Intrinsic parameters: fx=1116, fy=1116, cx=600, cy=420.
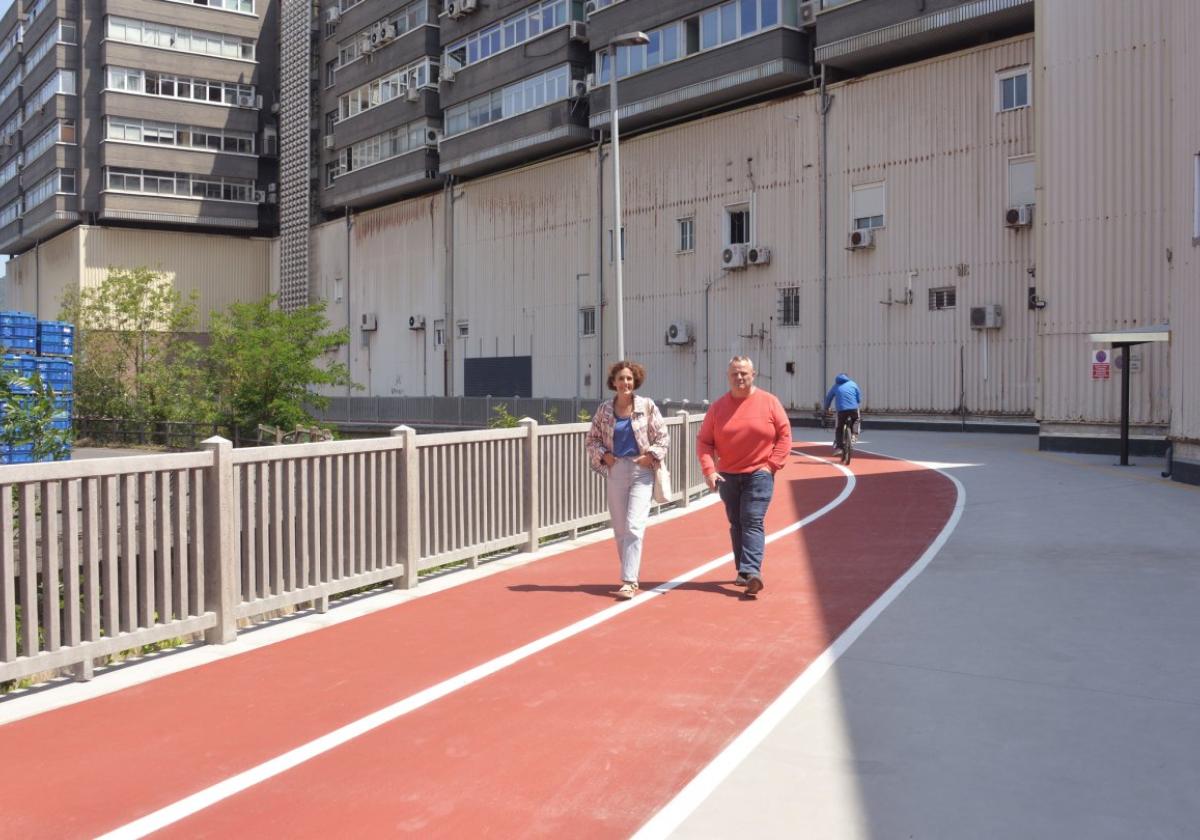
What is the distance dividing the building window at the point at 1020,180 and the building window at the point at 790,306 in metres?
7.45

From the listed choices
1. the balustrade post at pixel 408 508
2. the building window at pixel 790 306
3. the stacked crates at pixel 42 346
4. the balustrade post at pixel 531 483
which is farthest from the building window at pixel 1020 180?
the balustrade post at pixel 408 508

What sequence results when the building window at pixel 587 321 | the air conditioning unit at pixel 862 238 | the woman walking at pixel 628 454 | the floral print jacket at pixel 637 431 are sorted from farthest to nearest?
the building window at pixel 587 321 < the air conditioning unit at pixel 862 238 < the floral print jacket at pixel 637 431 < the woman walking at pixel 628 454

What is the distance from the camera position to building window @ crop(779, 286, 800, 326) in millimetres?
35281

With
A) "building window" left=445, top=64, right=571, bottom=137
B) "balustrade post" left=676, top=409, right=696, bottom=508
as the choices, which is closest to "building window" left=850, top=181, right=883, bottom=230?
"building window" left=445, top=64, right=571, bottom=137

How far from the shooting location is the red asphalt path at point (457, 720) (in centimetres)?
438

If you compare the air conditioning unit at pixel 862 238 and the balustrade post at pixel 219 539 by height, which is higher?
the air conditioning unit at pixel 862 238

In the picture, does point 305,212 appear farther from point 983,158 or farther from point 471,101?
point 983,158

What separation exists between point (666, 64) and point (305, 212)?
95.0 feet

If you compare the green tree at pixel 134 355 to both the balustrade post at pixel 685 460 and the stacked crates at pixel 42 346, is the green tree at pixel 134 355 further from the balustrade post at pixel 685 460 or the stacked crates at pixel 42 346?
the balustrade post at pixel 685 460

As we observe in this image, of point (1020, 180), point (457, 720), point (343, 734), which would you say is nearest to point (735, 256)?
point (1020, 180)

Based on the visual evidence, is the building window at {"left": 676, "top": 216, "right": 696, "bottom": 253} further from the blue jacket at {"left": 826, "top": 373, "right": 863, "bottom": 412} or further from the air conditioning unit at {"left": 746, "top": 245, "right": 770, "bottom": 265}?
the blue jacket at {"left": 826, "top": 373, "right": 863, "bottom": 412}

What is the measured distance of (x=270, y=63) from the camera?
64.6m

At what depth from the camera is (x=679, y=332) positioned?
1518 inches

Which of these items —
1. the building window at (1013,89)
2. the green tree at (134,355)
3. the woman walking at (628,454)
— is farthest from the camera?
the green tree at (134,355)
